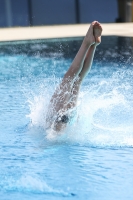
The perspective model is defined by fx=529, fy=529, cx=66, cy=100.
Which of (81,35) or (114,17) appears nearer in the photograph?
(81,35)

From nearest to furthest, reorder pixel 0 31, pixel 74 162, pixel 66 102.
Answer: pixel 74 162 → pixel 66 102 → pixel 0 31

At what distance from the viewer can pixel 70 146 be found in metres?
4.13

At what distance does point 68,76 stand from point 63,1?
40.7 feet

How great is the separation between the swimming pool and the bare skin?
207mm

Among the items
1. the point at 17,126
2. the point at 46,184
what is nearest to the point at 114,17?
the point at 17,126

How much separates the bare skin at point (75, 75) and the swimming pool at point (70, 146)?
0.21 m

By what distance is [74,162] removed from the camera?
384 cm

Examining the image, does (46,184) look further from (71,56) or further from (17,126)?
(71,56)

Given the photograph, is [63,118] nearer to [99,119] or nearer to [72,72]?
[72,72]

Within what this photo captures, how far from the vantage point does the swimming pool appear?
Answer: 334cm

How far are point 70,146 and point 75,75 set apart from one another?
0.57 m

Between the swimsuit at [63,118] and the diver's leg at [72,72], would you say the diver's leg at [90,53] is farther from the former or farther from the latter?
the swimsuit at [63,118]

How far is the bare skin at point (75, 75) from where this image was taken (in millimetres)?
3965

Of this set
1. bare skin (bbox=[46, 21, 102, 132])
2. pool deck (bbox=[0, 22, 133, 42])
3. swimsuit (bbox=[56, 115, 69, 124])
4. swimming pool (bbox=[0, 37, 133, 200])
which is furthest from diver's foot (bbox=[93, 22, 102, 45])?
pool deck (bbox=[0, 22, 133, 42])
